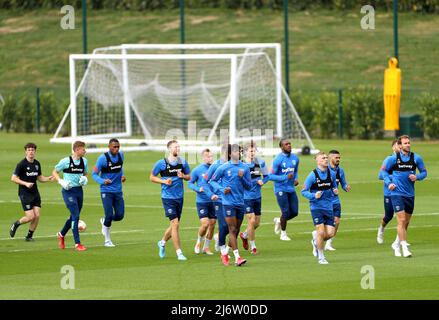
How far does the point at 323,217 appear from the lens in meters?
23.8

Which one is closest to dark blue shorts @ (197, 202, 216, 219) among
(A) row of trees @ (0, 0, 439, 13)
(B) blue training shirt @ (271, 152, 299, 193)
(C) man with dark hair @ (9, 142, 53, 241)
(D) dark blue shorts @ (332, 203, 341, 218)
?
(D) dark blue shorts @ (332, 203, 341, 218)

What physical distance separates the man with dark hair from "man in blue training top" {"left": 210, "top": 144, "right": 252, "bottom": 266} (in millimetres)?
4970

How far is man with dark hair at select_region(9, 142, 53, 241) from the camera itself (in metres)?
27.2

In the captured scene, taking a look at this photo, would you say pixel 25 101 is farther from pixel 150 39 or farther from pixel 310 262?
pixel 310 262

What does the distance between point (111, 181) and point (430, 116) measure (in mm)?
31807

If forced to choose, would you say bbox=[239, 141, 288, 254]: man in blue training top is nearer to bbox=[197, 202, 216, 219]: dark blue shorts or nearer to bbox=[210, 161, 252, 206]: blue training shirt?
bbox=[197, 202, 216, 219]: dark blue shorts

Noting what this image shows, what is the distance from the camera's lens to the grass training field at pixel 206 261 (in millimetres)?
20609

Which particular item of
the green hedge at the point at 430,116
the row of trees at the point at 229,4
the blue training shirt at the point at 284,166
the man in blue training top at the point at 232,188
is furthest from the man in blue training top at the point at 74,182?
the row of trees at the point at 229,4

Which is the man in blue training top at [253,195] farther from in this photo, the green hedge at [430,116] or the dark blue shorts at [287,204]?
the green hedge at [430,116]

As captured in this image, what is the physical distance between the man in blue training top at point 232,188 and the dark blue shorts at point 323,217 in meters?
1.28

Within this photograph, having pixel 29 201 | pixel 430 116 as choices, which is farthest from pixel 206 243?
pixel 430 116

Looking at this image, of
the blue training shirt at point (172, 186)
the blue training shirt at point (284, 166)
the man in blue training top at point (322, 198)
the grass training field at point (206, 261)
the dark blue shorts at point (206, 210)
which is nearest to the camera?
the grass training field at point (206, 261)

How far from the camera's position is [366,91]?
60.4m

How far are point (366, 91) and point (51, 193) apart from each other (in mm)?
24958
